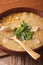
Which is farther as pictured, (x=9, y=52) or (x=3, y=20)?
(x=3, y=20)

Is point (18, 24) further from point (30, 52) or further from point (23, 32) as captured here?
point (30, 52)

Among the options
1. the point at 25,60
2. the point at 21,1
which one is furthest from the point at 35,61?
the point at 21,1

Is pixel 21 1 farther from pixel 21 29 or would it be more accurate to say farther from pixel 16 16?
pixel 21 29

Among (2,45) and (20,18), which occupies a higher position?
(20,18)

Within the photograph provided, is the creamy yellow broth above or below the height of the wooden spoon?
above

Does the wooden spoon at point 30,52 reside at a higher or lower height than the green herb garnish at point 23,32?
lower

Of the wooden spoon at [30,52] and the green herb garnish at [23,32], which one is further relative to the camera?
the green herb garnish at [23,32]
